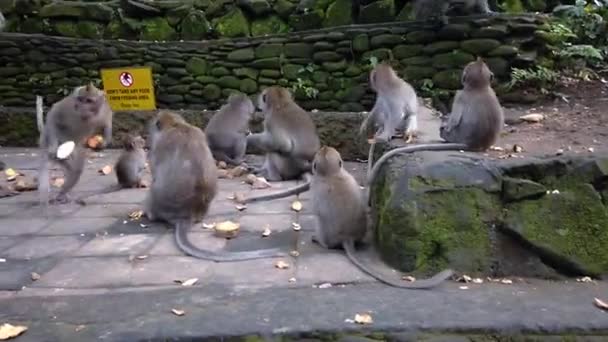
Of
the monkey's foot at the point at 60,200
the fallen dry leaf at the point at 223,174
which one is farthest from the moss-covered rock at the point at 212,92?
the monkey's foot at the point at 60,200

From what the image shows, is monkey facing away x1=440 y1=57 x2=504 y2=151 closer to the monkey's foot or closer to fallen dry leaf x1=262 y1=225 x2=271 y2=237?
fallen dry leaf x1=262 y1=225 x2=271 y2=237

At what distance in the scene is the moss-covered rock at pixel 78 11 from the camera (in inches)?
445

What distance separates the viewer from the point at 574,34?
9.46m

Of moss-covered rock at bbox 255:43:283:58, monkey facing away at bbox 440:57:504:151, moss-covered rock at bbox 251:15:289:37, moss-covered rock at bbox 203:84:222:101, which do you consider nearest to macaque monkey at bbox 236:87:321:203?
monkey facing away at bbox 440:57:504:151

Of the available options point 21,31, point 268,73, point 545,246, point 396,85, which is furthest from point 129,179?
point 21,31

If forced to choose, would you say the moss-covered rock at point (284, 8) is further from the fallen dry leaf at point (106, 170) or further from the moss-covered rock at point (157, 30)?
the fallen dry leaf at point (106, 170)

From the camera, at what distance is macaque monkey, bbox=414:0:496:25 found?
953 centimetres

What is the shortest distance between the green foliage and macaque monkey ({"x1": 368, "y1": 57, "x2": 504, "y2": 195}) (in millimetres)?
3749

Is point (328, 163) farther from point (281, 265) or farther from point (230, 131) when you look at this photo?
point (230, 131)

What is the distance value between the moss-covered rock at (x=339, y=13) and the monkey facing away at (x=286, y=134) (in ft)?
10.1

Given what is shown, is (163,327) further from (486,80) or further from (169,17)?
(169,17)

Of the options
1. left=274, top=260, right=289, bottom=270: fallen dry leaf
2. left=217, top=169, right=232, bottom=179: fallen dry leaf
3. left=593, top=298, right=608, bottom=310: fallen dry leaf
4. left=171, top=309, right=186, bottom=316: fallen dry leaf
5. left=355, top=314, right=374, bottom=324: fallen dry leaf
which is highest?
left=171, top=309, right=186, bottom=316: fallen dry leaf

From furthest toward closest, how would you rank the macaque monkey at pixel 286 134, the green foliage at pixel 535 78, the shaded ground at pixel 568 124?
1. the green foliage at pixel 535 78
2. the macaque monkey at pixel 286 134
3. the shaded ground at pixel 568 124

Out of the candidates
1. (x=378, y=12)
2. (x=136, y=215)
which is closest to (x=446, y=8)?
(x=378, y=12)
